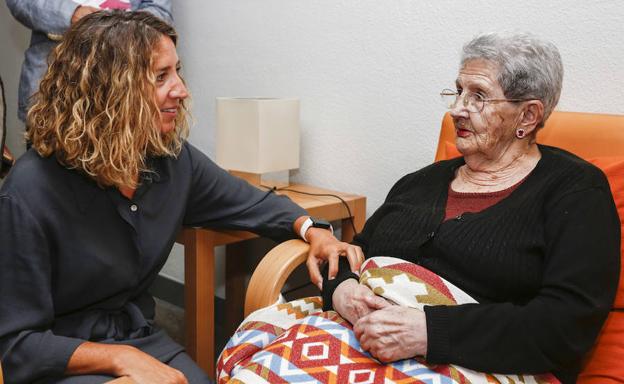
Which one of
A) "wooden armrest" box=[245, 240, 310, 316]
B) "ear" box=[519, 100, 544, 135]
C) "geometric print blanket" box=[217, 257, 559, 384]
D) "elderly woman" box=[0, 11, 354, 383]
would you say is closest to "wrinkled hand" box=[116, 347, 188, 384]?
"elderly woman" box=[0, 11, 354, 383]

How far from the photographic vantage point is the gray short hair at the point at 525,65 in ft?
4.42

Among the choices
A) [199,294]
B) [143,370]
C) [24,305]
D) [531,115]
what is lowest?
[199,294]

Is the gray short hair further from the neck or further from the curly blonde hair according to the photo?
the curly blonde hair

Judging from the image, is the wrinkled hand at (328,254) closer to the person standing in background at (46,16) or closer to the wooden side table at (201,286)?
the wooden side table at (201,286)

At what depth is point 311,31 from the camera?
2.25 m

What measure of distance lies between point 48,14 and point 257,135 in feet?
2.83

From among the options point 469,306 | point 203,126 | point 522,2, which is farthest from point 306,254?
point 203,126

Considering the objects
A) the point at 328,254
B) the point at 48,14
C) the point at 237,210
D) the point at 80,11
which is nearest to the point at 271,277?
the point at 328,254

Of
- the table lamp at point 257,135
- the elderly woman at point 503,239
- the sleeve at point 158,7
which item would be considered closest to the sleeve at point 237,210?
the elderly woman at point 503,239

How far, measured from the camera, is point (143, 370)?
47.9 inches

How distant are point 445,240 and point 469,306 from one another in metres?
0.20

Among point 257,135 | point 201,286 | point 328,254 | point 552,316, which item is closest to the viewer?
point 552,316

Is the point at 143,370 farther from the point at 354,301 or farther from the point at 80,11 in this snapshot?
the point at 80,11

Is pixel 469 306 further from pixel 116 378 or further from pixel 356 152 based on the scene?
pixel 356 152
